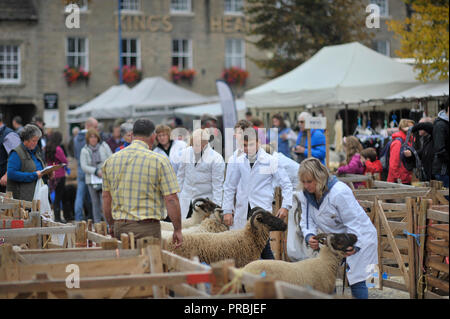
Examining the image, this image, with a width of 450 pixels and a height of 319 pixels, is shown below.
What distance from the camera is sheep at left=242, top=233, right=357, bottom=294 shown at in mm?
6277

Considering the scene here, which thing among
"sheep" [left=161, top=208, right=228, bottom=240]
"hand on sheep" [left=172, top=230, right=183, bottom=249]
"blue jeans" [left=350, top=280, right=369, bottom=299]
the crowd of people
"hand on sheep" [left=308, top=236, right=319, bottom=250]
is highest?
the crowd of people

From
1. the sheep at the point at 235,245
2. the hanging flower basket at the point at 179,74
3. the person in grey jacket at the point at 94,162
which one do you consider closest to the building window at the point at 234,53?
the hanging flower basket at the point at 179,74

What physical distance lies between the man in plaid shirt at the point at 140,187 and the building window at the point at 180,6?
3189 cm

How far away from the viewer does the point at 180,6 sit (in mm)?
38000

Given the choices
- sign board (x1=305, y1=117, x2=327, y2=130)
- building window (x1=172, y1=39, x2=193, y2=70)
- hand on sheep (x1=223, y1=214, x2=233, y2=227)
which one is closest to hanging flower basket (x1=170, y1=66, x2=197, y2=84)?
building window (x1=172, y1=39, x2=193, y2=70)

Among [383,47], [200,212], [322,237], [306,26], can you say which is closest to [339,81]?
[200,212]

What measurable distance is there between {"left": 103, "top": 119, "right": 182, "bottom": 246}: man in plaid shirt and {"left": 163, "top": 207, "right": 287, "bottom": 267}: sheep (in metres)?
1.38

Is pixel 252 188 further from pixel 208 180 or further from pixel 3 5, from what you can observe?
pixel 3 5

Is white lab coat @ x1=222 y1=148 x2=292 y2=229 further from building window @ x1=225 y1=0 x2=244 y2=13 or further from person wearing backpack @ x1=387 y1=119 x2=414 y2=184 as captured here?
building window @ x1=225 y1=0 x2=244 y2=13

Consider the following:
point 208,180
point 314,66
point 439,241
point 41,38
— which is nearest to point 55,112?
point 41,38

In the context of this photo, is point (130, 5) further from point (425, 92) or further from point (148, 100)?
point (425, 92)

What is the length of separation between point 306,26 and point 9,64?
52.5ft

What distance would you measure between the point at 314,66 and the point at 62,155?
23.5 ft
